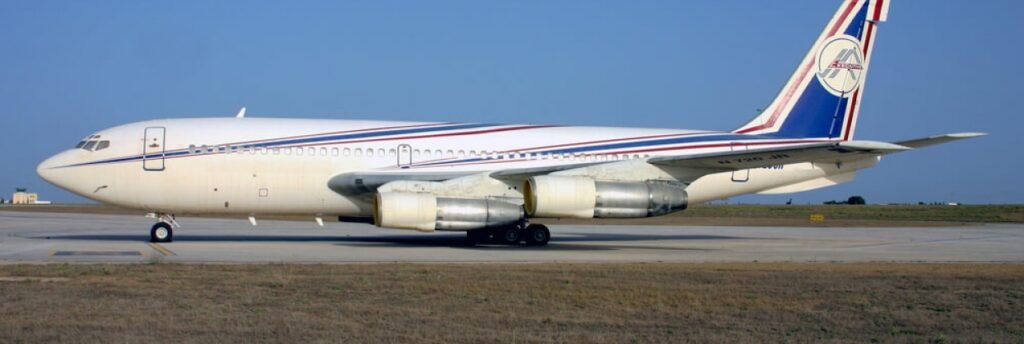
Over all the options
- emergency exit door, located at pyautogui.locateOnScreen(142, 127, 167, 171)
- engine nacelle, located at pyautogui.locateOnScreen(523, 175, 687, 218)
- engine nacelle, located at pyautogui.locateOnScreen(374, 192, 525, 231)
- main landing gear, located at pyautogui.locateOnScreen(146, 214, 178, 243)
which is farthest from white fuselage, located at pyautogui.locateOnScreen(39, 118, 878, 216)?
engine nacelle, located at pyautogui.locateOnScreen(374, 192, 525, 231)

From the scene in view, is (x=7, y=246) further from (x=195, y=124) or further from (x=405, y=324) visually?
(x=405, y=324)

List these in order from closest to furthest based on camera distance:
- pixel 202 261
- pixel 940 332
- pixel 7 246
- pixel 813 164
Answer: pixel 940 332 → pixel 202 261 → pixel 7 246 → pixel 813 164

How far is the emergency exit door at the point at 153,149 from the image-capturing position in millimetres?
25156

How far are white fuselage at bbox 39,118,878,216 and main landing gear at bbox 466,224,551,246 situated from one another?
1204mm

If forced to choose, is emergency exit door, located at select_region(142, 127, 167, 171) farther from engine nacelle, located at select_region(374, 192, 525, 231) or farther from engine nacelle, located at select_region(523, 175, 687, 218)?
engine nacelle, located at select_region(523, 175, 687, 218)

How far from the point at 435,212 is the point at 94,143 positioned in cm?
840

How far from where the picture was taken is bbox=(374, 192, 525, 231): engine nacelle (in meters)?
23.4

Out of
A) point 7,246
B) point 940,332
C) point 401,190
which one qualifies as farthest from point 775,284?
point 7,246

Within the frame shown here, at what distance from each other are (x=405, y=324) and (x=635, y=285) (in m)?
4.82

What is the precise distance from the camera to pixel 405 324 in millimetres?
10602

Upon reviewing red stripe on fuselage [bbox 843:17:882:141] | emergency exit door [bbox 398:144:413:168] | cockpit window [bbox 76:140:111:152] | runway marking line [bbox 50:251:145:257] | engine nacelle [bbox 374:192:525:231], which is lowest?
runway marking line [bbox 50:251:145:257]

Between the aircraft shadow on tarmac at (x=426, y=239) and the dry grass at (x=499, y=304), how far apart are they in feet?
29.6

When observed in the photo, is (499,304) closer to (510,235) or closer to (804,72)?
(510,235)

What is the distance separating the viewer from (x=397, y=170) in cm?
2619
